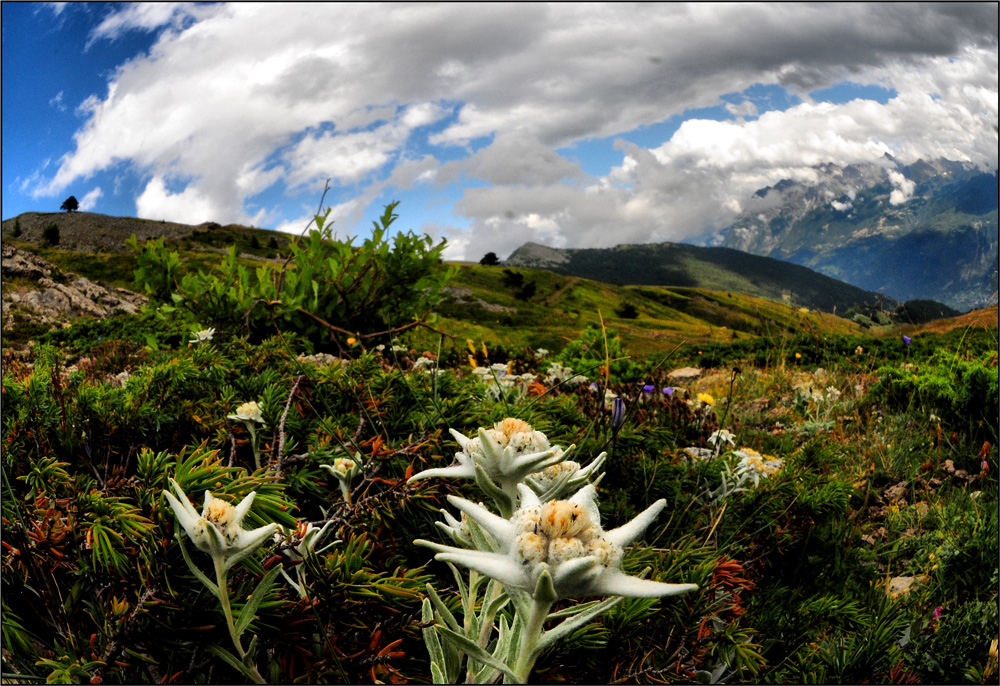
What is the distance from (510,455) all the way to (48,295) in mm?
17280

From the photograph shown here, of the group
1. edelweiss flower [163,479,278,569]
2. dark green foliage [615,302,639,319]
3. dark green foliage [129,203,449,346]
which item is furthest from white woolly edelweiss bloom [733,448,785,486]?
dark green foliage [615,302,639,319]

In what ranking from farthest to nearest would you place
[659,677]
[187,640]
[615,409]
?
[615,409] → [659,677] → [187,640]

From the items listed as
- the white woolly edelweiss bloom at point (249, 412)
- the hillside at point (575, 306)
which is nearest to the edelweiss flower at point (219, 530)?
the white woolly edelweiss bloom at point (249, 412)

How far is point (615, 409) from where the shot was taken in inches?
96.0

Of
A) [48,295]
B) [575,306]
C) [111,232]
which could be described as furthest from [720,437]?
[111,232]

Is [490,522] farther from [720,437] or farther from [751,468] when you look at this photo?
[720,437]

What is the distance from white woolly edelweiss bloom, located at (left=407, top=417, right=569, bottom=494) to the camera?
48.9 inches

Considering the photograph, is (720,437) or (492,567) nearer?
(492,567)

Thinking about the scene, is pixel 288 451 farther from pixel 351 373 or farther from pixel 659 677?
pixel 659 677

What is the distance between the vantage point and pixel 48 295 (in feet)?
46.7

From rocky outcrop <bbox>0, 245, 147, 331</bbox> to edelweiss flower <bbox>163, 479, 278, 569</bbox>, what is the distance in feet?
43.8

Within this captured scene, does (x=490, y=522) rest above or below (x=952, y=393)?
above

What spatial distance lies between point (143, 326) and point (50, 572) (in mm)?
7653

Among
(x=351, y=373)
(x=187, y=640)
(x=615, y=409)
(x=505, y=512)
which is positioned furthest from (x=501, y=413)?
(x=187, y=640)
